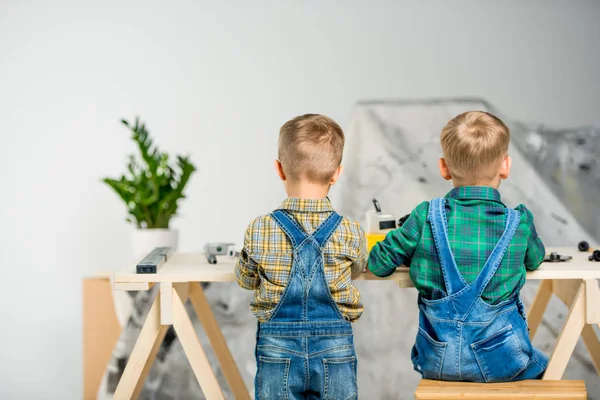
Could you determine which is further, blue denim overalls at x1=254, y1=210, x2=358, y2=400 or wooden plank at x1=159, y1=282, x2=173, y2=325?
wooden plank at x1=159, y1=282, x2=173, y2=325

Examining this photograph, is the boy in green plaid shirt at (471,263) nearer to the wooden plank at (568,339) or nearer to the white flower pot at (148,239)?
the wooden plank at (568,339)

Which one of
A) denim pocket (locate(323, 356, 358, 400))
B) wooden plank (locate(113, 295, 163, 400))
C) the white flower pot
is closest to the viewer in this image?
denim pocket (locate(323, 356, 358, 400))

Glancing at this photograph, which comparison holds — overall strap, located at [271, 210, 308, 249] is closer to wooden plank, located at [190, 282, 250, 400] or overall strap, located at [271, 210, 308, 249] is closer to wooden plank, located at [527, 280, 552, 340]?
wooden plank, located at [190, 282, 250, 400]

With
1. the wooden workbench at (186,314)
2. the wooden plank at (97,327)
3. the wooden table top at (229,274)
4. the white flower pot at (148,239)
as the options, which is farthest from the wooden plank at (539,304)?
the wooden plank at (97,327)

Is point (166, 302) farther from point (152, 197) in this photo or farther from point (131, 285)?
point (152, 197)

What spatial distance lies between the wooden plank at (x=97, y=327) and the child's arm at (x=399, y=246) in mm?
1756

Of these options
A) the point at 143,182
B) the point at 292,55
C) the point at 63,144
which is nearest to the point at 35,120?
the point at 63,144

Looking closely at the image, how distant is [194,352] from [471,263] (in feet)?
2.86

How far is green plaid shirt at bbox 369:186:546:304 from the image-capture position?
1.92 m

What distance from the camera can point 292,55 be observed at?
3.73m

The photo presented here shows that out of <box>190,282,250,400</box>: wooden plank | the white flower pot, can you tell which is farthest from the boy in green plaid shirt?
the white flower pot

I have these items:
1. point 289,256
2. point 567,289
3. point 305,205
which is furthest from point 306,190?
point 567,289

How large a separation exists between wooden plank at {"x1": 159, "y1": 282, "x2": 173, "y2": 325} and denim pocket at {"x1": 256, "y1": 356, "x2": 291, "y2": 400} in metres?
0.38

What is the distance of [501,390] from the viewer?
5.99 ft
